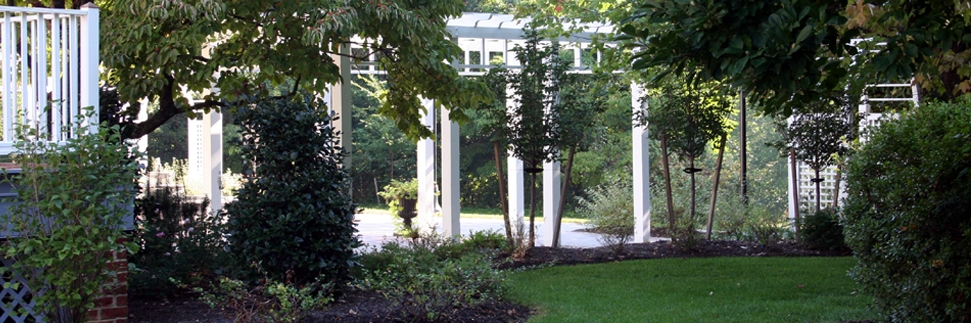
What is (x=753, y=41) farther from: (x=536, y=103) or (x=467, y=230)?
(x=467, y=230)

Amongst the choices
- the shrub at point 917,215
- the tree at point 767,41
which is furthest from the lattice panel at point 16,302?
the shrub at point 917,215

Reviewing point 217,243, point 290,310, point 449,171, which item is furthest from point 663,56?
point 449,171

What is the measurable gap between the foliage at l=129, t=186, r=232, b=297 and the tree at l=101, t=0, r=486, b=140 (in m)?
0.69

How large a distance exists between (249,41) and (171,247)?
177cm

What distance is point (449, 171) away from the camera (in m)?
8.20

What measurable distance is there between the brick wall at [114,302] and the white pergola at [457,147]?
10.6 feet

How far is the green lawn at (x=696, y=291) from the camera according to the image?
473cm

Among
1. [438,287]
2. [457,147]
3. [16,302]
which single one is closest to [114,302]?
[16,302]

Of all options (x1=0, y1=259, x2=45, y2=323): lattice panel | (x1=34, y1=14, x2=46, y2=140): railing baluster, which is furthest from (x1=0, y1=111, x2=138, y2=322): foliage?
(x1=34, y1=14, x2=46, y2=140): railing baluster

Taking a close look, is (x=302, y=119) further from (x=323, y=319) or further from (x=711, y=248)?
(x=711, y=248)

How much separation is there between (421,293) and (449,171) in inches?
154

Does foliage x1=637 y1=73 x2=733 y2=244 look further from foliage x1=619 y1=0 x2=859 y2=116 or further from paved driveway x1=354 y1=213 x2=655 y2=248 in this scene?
foliage x1=619 y1=0 x2=859 y2=116

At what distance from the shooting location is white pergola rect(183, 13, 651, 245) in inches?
298

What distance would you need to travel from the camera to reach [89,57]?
12.6 ft
